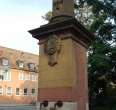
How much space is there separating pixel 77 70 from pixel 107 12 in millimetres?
13293

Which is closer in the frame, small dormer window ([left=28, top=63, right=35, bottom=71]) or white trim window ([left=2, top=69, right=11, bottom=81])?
white trim window ([left=2, top=69, right=11, bottom=81])

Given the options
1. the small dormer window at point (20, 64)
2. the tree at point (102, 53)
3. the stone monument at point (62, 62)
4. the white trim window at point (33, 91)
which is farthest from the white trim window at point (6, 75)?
the stone monument at point (62, 62)

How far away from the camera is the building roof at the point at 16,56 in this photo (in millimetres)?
55656

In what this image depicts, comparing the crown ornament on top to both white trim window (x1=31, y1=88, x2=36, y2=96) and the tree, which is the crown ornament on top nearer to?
the tree

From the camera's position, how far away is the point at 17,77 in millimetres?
56344

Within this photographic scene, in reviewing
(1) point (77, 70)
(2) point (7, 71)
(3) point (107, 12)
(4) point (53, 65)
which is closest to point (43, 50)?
(4) point (53, 65)

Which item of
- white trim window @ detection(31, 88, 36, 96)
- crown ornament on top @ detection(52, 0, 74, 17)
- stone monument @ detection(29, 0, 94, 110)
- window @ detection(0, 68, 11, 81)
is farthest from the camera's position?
white trim window @ detection(31, 88, 36, 96)

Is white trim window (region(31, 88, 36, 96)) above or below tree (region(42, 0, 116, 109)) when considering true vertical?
below

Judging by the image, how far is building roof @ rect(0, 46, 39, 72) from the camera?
55656mm

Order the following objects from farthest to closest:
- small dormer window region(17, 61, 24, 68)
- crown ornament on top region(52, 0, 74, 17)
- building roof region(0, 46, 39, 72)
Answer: small dormer window region(17, 61, 24, 68)
building roof region(0, 46, 39, 72)
crown ornament on top region(52, 0, 74, 17)

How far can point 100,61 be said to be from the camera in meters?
17.5

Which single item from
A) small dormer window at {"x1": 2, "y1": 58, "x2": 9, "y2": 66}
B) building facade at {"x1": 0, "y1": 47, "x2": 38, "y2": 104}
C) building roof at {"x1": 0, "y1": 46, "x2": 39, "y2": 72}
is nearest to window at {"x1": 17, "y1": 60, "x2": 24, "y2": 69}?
building facade at {"x1": 0, "y1": 47, "x2": 38, "y2": 104}

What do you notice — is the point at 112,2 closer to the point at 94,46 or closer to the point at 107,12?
the point at 107,12

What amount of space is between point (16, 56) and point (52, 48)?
170 ft
